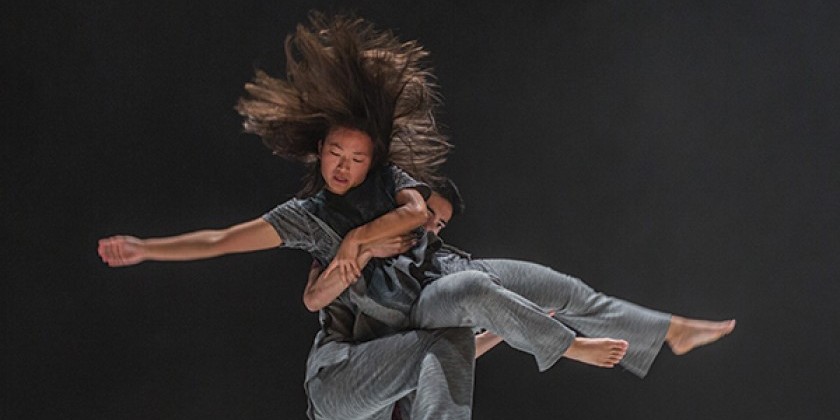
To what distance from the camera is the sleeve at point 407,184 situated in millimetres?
2199

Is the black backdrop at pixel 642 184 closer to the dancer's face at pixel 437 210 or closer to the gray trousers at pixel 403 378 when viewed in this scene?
the dancer's face at pixel 437 210

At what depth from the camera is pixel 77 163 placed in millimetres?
2998

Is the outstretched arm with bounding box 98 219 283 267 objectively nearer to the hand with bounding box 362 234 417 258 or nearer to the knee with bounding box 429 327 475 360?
the hand with bounding box 362 234 417 258

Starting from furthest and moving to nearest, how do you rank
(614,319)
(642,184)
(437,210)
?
(642,184) < (437,210) < (614,319)

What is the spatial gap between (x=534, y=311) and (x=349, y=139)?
0.46 m

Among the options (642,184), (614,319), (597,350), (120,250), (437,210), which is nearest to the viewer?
(120,250)

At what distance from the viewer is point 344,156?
2.13 metres

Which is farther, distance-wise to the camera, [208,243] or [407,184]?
[407,184]

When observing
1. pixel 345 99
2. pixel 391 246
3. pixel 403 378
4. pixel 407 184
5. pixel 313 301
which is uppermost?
pixel 345 99

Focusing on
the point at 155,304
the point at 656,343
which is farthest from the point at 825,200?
the point at 155,304

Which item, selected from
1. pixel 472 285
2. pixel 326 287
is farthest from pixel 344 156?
pixel 472 285

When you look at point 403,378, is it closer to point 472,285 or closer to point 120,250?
point 472,285

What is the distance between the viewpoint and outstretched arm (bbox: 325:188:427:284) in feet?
6.82

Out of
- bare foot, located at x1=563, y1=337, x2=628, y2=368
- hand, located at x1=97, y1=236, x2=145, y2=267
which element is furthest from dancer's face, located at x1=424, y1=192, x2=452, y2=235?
hand, located at x1=97, y1=236, x2=145, y2=267
